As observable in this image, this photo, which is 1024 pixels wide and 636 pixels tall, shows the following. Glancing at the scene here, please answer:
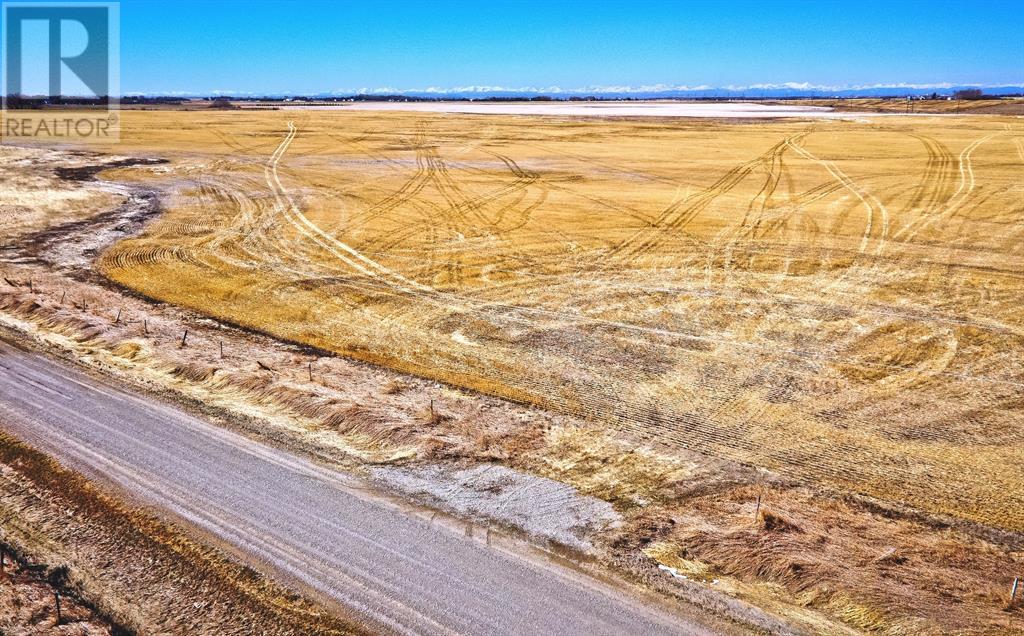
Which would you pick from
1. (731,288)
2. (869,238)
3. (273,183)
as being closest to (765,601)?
(731,288)

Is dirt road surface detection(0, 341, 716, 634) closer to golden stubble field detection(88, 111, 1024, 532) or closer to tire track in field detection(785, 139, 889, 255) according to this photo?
golden stubble field detection(88, 111, 1024, 532)

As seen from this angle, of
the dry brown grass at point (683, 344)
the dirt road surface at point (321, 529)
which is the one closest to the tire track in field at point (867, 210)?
the dry brown grass at point (683, 344)

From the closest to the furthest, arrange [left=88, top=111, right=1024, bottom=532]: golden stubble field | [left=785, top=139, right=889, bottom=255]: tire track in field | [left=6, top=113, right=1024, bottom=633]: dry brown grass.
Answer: [left=6, top=113, right=1024, bottom=633]: dry brown grass, [left=88, top=111, right=1024, bottom=532]: golden stubble field, [left=785, top=139, right=889, bottom=255]: tire track in field

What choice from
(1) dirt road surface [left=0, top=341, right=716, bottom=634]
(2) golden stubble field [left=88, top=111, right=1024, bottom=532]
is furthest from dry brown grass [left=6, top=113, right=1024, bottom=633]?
(1) dirt road surface [left=0, top=341, right=716, bottom=634]

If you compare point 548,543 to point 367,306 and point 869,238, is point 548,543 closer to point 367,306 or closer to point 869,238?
point 367,306

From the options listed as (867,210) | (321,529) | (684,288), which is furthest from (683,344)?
(867,210)

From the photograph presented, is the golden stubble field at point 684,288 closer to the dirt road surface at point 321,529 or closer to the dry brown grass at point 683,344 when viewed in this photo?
the dry brown grass at point 683,344
